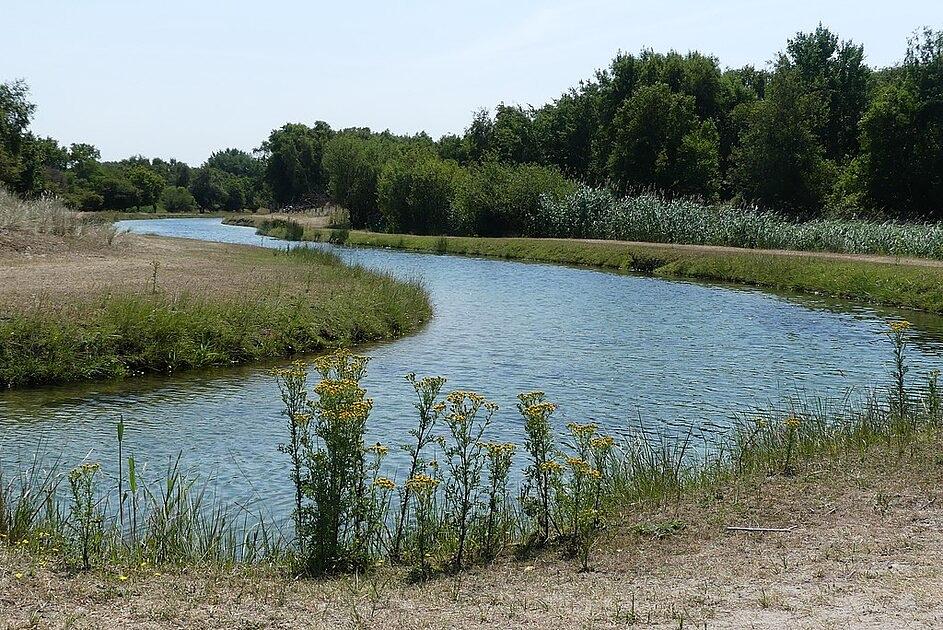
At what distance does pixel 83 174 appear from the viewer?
136000 mm

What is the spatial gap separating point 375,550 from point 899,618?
394 centimetres

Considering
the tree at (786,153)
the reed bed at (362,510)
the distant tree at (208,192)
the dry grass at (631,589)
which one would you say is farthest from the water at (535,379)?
the distant tree at (208,192)

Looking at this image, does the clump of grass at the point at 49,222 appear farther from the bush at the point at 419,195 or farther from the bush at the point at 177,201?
the bush at the point at 177,201

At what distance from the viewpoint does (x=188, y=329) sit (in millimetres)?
16688

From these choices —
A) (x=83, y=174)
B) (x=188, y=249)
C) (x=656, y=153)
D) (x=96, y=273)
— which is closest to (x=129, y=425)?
(x=96, y=273)

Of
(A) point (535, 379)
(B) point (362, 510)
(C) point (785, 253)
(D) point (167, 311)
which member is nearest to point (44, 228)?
(D) point (167, 311)

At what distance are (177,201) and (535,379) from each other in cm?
14044

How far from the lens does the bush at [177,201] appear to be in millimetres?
144750

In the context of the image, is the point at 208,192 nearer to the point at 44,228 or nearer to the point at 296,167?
the point at 296,167

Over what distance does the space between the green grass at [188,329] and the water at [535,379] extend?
0.59 meters

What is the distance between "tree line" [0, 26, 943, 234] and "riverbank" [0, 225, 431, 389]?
2915 centimetres

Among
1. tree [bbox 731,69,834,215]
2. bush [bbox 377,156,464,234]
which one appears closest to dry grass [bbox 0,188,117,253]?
bush [bbox 377,156,464,234]

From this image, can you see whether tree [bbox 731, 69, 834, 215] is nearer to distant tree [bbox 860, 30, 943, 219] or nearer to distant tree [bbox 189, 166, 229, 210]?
distant tree [bbox 860, 30, 943, 219]

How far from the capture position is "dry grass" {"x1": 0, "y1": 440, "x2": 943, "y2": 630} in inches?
199
